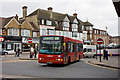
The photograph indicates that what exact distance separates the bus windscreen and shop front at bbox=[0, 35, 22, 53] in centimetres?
3137

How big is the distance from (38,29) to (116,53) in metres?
26.5

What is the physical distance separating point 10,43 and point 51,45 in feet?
115

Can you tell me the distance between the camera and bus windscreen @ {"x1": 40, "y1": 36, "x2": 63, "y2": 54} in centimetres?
1650

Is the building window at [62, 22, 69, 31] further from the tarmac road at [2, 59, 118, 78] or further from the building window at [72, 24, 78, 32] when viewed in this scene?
the tarmac road at [2, 59, 118, 78]

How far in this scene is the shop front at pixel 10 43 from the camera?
47.3 m

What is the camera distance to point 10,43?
49.4m

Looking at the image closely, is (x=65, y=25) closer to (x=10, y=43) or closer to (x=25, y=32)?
(x=25, y=32)

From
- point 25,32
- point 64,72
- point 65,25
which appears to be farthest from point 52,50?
point 65,25

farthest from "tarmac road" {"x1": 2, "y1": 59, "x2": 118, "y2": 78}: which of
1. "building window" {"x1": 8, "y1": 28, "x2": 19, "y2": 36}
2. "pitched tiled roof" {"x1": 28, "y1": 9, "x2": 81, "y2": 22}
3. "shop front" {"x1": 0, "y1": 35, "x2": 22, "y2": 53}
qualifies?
"pitched tiled roof" {"x1": 28, "y1": 9, "x2": 81, "y2": 22}

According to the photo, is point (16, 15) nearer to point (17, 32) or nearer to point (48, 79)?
point (17, 32)

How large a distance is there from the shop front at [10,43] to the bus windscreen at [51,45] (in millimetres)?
31374

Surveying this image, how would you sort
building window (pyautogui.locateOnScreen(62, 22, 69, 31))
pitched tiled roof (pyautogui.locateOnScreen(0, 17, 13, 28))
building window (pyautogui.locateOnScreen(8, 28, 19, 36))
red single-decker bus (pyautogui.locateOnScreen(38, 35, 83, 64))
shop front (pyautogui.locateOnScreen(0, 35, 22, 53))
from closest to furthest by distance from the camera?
red single-decker bus (pyautogui.locateOnScreen(38, 35, 83, 64))
shop front (pyautogui.locateOnScreen(0, 35, 22, 53))
pitched tiled roof (pyautogui.locateOnScreen(0, 17, 13, 28))
building window (pyautogui.locateOnScreen(8, 28, 19, 36))
building window (pyautogui.locateOnScreen(62, 22, 69, 31))

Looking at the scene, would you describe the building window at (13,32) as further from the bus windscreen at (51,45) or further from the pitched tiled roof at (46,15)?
the bus windscreen at (51,45)

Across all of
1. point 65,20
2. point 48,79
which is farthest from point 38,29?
point 48,79
